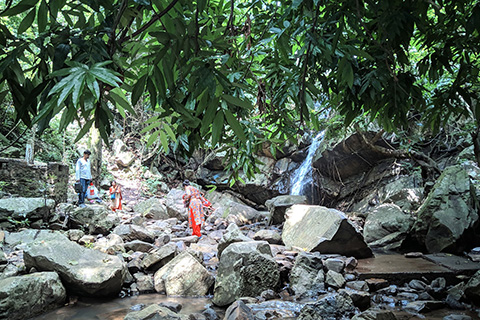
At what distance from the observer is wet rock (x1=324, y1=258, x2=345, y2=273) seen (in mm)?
4918

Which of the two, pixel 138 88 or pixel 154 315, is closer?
pixel 138 88

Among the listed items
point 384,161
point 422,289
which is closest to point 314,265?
point 422,289

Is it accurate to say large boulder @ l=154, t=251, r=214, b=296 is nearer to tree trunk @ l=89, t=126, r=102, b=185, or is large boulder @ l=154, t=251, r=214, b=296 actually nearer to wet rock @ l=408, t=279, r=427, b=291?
wet rock @ l=408, t=279, r=427, b=291

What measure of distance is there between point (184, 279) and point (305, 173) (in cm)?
982

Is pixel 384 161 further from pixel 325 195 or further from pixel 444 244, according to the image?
pixel 444 244

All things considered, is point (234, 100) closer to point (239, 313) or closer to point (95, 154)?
point (239, 313)

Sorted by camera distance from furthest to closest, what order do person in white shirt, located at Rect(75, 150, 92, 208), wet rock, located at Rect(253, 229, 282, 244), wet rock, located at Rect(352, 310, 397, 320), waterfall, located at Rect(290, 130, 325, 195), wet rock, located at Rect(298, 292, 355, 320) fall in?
1. waterfall, located at Rect(290, 130, 325, 195)
2. person in white shirt, located at Rect(75, 150, 92, 208)
3. wet rock, located at Rect(253, 229, 282, 244)
4. wet rock, located at Rect(298, 292, 355, 320)
5. wet rock, located at Rect(352, 310, 397, 320)

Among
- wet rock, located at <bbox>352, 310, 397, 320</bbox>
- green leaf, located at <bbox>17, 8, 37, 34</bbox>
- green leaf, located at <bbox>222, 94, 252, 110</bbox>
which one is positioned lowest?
wet rock, located at <bbox>352, 310, 397, 320</bbox>

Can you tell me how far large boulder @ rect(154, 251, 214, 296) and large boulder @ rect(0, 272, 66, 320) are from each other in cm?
132

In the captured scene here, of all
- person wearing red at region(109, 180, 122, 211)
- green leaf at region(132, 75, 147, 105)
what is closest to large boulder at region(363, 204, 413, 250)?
green leaf at region(132, 75, 147, 105)

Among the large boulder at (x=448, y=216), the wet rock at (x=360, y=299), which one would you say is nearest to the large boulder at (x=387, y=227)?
the large boulder at (x=448, y=216)

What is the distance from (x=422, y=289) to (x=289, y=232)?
9.13 feet

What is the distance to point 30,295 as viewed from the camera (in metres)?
3.67

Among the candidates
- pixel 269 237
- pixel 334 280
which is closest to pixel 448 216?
pixel 334 280
